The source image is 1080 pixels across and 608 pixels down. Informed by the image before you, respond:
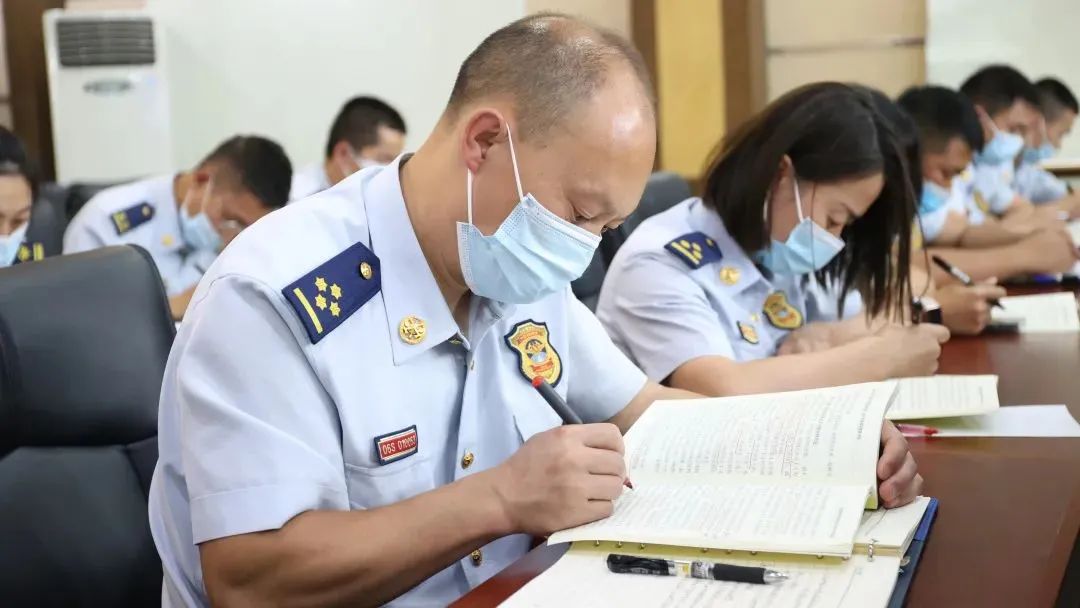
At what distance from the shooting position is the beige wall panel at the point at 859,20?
562cm

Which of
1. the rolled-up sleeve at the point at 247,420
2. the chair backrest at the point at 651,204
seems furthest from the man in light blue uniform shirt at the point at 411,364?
the chair backrest at the point at 651,204

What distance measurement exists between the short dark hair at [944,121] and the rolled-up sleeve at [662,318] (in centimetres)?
160

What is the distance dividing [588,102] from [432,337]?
292 mm

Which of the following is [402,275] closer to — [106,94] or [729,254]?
[729,254]

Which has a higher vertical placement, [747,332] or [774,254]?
[774,254]

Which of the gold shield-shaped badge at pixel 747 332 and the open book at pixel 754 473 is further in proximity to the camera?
the gold shield-shaped badge at pixel 747 332

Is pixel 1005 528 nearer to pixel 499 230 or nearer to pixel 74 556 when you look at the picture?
pixel 499 230

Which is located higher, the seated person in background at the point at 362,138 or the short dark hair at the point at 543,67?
the short dark hair at the point at 543,67

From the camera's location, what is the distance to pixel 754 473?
3.68 feet

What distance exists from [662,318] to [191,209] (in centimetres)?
217

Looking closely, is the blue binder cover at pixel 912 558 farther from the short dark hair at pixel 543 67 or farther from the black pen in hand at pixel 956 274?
the black pen in hand at pixel 956 274

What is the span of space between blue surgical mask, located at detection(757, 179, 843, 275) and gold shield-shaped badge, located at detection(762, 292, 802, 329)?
8 cm

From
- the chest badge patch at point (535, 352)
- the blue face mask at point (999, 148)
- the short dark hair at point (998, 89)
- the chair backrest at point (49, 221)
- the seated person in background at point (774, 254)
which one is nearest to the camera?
the chest badge patch at point (535, 352)

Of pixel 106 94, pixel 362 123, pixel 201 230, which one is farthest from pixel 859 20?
pixel 106 94
